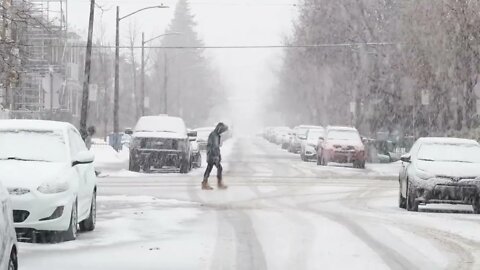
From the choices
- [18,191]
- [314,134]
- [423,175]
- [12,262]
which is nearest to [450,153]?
[423,175]

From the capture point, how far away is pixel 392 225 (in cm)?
1480

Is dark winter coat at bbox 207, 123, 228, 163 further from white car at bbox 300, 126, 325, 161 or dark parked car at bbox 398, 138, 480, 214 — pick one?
white car at bbox 300, 126, 325, 161

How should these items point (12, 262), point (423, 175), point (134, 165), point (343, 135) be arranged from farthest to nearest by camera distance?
point (343, 135)
point (134, 165)
point (423, 175)
point (12, 262)

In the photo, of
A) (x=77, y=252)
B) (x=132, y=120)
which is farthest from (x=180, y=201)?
(x=132, y=120)

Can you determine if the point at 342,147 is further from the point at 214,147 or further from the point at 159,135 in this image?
the point at 214,147

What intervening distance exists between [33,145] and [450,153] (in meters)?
9.24

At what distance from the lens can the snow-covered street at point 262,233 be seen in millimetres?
10453

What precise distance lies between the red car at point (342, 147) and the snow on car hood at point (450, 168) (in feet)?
61.7

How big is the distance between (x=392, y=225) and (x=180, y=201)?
5700 millimetres

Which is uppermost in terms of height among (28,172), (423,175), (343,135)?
(28,172)

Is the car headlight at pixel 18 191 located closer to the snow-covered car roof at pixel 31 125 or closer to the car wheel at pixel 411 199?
the snow-covered car roof at pixel 31 125

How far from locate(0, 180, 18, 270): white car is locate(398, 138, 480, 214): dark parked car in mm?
11001

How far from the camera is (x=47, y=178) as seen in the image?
11578 mm

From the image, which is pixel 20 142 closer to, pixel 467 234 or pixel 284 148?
pixel 467 234
